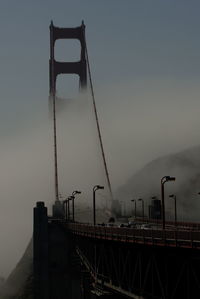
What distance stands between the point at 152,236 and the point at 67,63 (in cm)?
14344

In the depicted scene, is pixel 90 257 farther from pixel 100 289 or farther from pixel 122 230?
pixel 122 230

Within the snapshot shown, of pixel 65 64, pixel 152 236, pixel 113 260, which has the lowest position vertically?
pixel 113 260

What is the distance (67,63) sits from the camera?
616 ft

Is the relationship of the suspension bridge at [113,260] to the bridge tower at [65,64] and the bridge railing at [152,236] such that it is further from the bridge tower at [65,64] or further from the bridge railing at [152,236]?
the bridge tower at [65,64]

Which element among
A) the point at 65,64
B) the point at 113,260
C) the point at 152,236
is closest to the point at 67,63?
the point at 65,64

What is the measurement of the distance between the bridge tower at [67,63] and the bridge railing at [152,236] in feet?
391

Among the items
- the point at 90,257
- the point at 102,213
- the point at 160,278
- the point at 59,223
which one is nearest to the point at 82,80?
the point at 102,213

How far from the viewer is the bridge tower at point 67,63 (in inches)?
7333

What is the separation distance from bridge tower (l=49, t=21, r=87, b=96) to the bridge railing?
391 feet

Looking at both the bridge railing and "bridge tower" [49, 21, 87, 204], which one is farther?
"bridge tower" [49, 21, 87, 204]

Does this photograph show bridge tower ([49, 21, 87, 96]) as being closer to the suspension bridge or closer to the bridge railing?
the suspension bridge

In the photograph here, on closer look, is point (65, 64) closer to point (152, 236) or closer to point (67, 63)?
point (67, 63)

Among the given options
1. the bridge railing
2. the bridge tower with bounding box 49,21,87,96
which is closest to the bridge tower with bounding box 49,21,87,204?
the bridge tower with bounding box 49,21,87,96

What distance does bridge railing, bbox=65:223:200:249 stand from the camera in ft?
136
